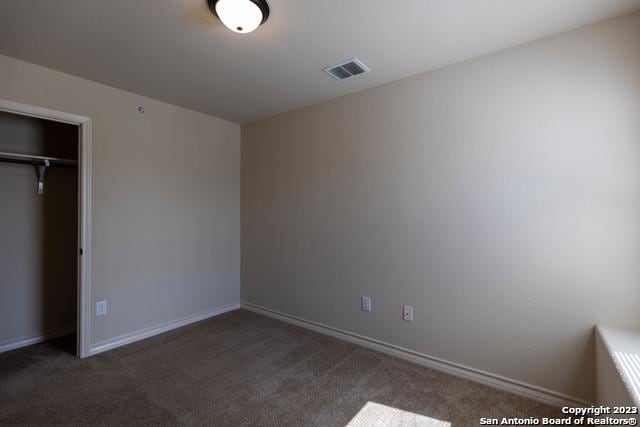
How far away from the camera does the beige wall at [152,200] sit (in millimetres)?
2715

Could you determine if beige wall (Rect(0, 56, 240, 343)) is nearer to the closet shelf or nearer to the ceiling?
the ceiling

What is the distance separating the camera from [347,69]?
246 centimetres

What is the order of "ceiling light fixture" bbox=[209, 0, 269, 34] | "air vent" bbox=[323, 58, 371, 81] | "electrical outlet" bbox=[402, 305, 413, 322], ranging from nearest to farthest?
"ceiling light fixture" bbox=[209, 0, 269, 34], "air vent" bbox=[323, 58, 371, 81], "electrical outlet" bbox=[402, 305, 413, 322]

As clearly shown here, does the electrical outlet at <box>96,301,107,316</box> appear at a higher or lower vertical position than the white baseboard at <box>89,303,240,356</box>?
higher

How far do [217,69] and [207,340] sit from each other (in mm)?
2472

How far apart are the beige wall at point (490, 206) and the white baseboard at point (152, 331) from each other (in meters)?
1.14

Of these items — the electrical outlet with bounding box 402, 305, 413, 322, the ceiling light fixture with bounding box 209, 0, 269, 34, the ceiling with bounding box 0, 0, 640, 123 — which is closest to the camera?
the ceiling light fixture with bounding box 209, 0, 269, 34

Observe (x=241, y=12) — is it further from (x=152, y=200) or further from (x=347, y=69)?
(x=152, y=200)

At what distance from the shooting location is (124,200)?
2934mm

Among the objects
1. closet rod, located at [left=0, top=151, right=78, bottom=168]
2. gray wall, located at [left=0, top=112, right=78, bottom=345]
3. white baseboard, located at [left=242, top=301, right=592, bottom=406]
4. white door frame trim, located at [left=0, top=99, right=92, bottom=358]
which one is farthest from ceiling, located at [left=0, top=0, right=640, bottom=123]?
white baseboard, located at [left=242, top=301, right=592, bottom=406]

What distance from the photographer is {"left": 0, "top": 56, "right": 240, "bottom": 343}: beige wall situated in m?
2.71

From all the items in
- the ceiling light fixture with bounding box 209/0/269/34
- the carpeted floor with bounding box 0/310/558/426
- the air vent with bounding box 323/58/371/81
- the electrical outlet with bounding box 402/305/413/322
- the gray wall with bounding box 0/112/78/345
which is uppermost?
the air vent with bounding box 323/58/371/81

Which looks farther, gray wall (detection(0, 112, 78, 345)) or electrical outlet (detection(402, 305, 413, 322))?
gray wall (detection(0, 112, 78, 345))

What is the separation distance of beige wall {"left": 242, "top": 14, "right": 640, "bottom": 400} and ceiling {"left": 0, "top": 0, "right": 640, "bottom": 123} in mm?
241
